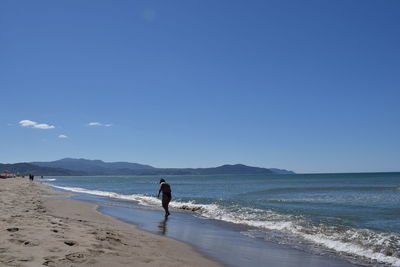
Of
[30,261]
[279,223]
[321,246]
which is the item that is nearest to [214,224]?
[279,223]

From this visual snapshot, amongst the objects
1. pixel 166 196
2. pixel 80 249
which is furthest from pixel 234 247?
pixel 166 196

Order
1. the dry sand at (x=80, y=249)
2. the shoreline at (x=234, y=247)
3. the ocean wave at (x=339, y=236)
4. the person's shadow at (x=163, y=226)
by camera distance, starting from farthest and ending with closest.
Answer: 1. the person's shadow at (x=163, y=226)
2. the ocean wave at (x=339, y=236)
3. the shoreline at (x=234, y=247)
4. the dry sand at (x=80, y=249)

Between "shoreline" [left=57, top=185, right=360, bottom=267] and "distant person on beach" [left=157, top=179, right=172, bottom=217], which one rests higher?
"distant person on beach" [left=157, top=179, right=172, bottom=217]

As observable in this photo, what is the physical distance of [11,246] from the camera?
21.1 ft

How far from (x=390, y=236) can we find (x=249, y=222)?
19.1 ft

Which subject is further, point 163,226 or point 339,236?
point 163,226

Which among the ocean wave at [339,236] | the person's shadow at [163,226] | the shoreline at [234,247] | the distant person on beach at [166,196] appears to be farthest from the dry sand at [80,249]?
the distant person on beach at [166,196]

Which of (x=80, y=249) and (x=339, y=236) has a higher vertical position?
(x=80, y=249)

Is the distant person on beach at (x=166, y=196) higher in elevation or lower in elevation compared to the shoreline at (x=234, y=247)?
higher

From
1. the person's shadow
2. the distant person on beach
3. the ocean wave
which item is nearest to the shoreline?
the person's shadow

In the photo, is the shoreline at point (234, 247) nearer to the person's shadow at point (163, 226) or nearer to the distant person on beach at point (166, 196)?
the person's shadow at point (163, 226)

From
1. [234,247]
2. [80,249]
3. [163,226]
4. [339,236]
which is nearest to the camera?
[80,249]

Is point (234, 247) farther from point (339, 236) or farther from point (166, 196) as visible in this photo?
point (166, 196)

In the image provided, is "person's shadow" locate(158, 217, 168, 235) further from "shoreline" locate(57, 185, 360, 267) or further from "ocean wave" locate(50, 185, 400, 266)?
"ocean wave" locate(50, 185, 400, 266)
